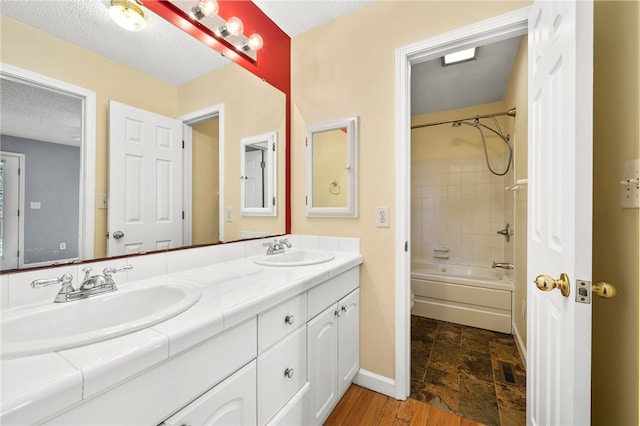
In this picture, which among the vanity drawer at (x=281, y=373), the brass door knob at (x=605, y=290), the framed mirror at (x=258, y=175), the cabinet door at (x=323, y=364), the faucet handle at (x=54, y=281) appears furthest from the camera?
the framed mirror at (x=258, y=175)

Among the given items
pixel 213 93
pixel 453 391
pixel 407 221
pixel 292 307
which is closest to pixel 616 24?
pixel 407 221

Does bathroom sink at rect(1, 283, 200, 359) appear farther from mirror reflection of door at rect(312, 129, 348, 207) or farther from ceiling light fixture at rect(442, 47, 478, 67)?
ceiling light fixture at rect(442, 47, 478, 67)

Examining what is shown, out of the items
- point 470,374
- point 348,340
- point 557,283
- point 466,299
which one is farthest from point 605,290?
point 466,299

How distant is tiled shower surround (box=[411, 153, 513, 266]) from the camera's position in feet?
10.1

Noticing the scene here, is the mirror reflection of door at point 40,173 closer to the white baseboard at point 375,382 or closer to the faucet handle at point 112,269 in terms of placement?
the faucet handle at point 112,269

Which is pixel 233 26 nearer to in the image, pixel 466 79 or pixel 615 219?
pixel 615 219

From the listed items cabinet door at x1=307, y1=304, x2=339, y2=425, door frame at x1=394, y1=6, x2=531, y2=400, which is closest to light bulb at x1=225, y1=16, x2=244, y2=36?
door frame at x1=394, y1=6, x2=531, y2=400

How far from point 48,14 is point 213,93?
649 mm

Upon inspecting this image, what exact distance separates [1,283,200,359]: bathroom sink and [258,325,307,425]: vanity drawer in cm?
36

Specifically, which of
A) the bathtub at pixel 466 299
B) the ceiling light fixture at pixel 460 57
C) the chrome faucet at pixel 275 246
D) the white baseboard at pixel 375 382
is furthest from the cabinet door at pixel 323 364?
the ceiling light fixture at pixel 460 57

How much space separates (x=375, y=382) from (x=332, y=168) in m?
1.39

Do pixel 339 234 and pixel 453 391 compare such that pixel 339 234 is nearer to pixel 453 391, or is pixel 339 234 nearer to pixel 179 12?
pixel 453 391

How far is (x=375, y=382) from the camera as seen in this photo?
1.64m

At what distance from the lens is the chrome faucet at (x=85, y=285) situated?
82 centimetres
